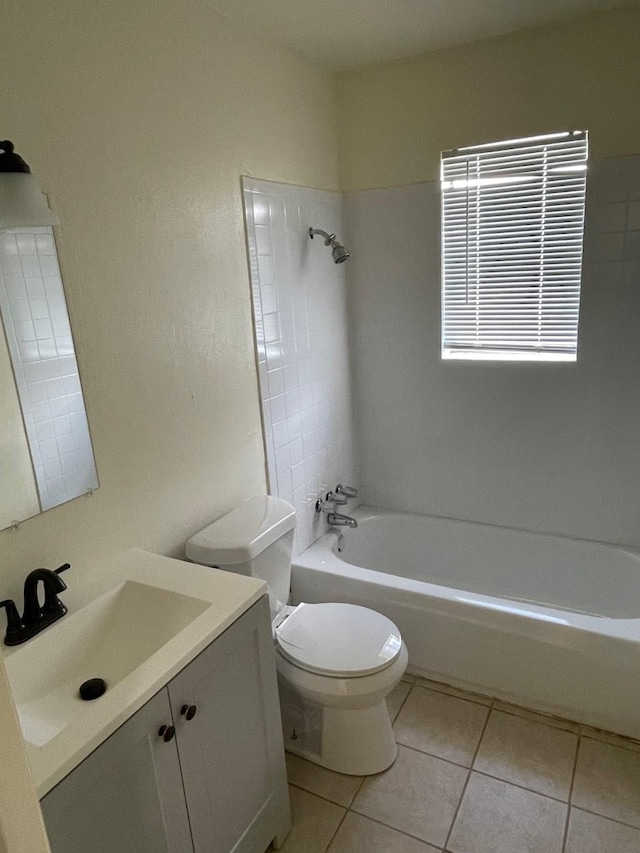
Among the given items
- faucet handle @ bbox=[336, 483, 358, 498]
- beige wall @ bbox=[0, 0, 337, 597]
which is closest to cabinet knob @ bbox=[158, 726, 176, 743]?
beige wall @ bbox=[0, 0, 337, 597]

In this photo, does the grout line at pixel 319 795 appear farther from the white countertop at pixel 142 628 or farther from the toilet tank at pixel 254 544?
the white countertop at pixel 142 628

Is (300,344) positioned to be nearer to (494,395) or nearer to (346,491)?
(346,491)

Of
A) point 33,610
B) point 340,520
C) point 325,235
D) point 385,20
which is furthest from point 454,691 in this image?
point 385,20

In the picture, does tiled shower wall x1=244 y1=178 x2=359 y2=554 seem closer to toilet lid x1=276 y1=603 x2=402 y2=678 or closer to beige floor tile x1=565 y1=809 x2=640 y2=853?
toilet lid x1=276 y1=603 x2=402 y2=678

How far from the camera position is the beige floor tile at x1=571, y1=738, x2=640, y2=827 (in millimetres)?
1785

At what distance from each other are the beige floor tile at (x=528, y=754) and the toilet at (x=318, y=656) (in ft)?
1.14

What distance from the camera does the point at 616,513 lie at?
259 centimetres

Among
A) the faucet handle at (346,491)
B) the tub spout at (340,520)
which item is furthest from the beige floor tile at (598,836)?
the faucet handle at (346,491)

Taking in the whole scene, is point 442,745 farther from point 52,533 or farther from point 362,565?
point 52,533

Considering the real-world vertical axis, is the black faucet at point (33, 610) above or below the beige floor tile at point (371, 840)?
above

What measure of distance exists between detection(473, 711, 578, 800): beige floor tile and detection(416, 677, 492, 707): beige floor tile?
0.08 metres

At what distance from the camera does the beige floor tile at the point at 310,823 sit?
173 centimetres

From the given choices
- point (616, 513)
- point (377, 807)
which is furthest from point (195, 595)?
point (616, 513)

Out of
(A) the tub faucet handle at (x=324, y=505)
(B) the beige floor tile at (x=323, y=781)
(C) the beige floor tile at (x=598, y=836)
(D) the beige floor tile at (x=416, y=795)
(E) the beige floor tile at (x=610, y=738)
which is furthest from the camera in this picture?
(A) the tub faucet handle at (x=324, y=505)
